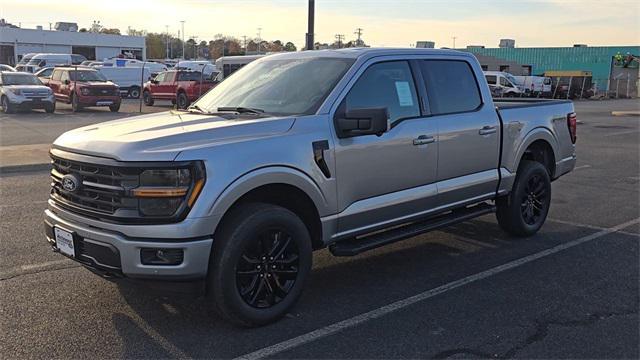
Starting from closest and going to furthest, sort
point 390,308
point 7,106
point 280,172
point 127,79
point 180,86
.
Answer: point 280,172, point 390,308, point 7,106, point 180,86, point 127,79

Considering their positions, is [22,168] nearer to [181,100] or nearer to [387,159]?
[387,159]

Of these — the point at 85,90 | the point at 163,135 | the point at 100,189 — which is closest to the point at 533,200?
the point at 163,135

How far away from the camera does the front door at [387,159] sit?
457cm

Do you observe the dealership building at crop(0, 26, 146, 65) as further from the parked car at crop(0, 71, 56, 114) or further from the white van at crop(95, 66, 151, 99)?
the parked car at crop(0, 71, 56, 114)

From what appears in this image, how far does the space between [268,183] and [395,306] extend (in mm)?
1403

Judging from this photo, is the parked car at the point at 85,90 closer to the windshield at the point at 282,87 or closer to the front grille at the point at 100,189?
the windshield at the point at 282,87

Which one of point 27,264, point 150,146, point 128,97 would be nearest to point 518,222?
point 150,146

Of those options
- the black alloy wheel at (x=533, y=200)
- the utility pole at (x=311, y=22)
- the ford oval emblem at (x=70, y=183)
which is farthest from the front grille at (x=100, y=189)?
the utility pole at (x=311, y=22)

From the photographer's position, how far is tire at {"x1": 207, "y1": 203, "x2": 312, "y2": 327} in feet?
12.7

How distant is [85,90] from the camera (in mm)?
23984

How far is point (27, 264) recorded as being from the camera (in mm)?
5410

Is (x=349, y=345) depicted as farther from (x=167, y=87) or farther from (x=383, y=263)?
(x=167, y=87)

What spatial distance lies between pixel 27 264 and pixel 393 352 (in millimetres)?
3538

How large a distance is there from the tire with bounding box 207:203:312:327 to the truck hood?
0.51 meters
